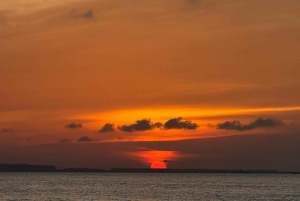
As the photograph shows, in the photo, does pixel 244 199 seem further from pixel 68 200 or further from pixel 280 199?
pixel 68 200

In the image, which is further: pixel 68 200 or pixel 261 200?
pixel 261 200

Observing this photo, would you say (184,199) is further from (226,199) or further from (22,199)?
(22,199)

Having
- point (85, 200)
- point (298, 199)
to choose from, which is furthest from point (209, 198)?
point (85, 200)

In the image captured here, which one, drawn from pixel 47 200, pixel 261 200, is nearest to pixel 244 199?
pixel 261 200

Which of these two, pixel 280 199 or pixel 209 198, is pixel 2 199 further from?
pixel 280 199

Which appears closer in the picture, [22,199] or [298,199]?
[22,199]

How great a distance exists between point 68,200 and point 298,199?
4974 cm

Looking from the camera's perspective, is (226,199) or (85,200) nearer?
(85,200)

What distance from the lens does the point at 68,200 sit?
106 m

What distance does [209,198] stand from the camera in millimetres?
116812

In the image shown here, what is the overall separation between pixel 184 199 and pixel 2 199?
36.4m

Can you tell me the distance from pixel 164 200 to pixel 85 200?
15.7 meters

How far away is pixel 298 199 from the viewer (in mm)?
119375

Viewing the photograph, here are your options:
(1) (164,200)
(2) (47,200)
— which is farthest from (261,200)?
(2) (47,200)
